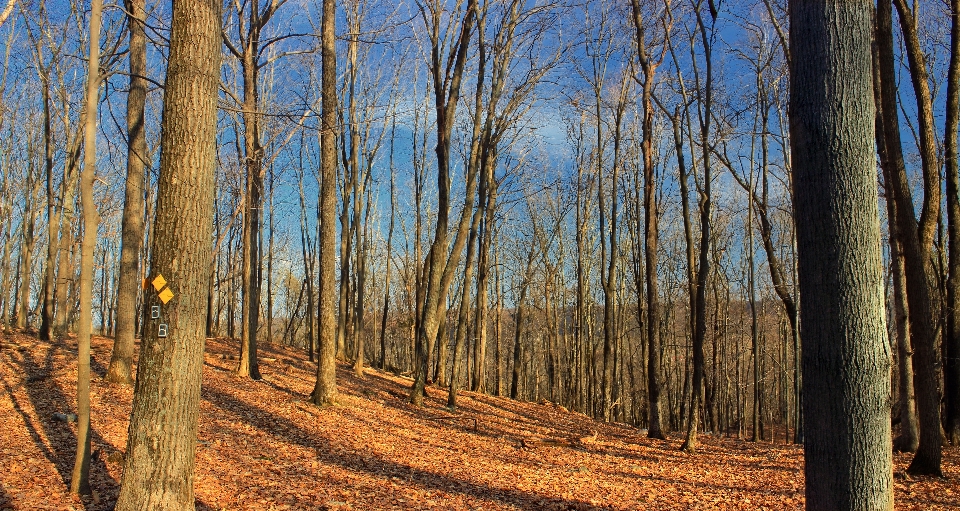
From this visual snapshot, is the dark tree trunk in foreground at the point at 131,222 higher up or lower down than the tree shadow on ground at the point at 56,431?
higher up

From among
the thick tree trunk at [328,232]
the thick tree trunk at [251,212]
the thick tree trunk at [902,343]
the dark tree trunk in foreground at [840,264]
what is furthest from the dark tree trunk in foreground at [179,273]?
the thick tree trunk at [902,343]

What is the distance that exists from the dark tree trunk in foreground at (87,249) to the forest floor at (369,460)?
44cm

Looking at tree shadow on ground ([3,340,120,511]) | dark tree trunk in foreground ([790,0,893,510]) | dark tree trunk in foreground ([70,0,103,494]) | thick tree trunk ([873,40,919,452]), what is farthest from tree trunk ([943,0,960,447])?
tree shadow on ground ([3,340,120,511])

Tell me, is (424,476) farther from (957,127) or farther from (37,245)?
(37,245)

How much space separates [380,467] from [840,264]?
614cm

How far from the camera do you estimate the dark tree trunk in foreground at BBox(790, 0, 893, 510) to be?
10.0ft

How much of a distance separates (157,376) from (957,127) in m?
12.4

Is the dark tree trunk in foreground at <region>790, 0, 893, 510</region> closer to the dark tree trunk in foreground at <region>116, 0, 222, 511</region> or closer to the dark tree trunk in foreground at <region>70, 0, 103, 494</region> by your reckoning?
the dark tree trunk in foreground at <region>116, 0, 222, 511</region>

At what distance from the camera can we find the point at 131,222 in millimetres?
9477

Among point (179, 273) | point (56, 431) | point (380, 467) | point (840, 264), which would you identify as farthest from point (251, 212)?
point (840, 264)

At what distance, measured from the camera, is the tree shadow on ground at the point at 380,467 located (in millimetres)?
6531

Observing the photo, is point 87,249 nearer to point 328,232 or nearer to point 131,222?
point 131,222

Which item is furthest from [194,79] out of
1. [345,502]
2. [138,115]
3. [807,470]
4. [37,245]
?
[37,245]

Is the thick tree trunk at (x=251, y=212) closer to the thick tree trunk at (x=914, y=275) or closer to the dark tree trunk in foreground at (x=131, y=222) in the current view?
the dark tree trunk in foreground at (x=131, y=222)
